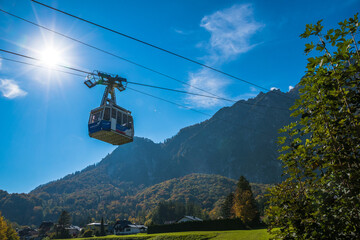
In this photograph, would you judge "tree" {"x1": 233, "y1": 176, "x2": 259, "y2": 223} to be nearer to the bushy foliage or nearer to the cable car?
the cable car

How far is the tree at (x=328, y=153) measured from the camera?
3.41 m

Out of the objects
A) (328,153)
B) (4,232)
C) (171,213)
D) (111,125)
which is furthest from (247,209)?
(171,213)

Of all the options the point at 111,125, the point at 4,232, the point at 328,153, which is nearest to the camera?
the point at 328,153

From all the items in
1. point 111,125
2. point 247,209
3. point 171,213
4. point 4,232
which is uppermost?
point 111,125

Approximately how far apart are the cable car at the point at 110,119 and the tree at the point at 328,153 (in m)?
16.6

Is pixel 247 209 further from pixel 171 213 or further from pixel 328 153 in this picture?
pixel 171 213

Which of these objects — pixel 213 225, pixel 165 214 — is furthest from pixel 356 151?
pixel 165 214

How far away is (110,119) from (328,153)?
17387 millimetres

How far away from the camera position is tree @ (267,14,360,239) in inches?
134

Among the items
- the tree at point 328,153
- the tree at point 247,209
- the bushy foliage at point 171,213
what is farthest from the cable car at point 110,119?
the bushy foliage at point 171,213

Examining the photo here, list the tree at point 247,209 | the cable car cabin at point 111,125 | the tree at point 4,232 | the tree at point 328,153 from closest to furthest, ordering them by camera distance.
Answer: the tree at point 328,153 < the cable car cabin at point 111,125 < the tree at point 247,209 < the tree at point 4,232

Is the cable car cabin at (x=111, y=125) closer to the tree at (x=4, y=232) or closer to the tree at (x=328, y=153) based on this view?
the tree at (x=328, y=153)

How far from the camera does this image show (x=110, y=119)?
1908cm

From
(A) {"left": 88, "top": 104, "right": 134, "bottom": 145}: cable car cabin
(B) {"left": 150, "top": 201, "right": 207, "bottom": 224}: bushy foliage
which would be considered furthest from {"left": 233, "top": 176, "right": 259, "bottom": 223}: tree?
(B) {"left": 150, "top": 201, "right": 207, "bottom": 224}: bushy foliage
